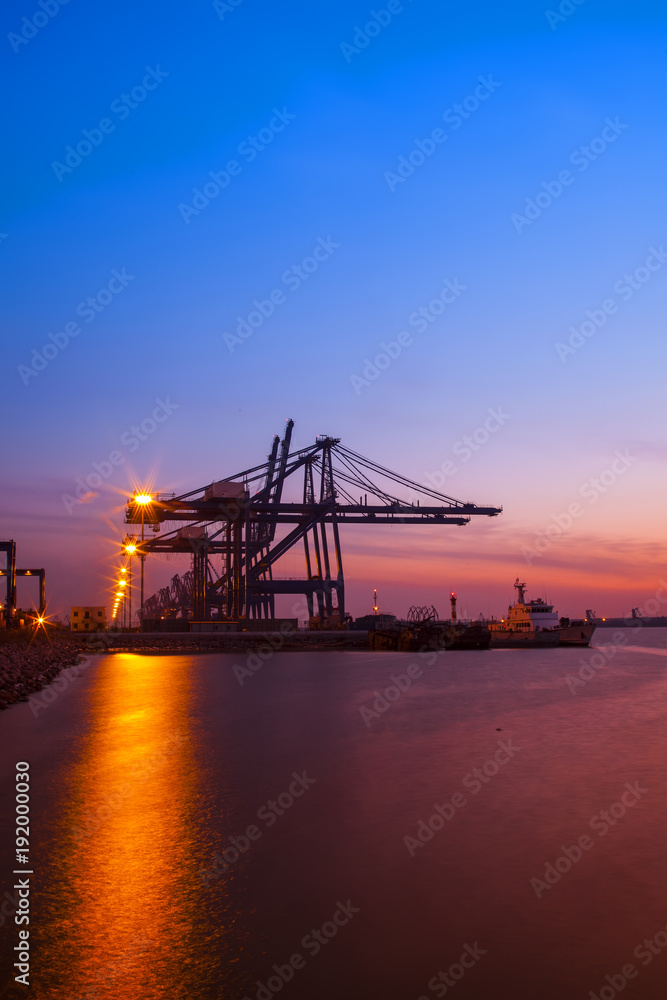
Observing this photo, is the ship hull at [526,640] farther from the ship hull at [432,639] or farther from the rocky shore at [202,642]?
the rocky shore at [202,642]

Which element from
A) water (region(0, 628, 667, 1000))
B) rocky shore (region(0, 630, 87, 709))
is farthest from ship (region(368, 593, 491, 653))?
water (region(0, 628, 667, 1000))

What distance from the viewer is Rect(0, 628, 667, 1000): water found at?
20.9ft

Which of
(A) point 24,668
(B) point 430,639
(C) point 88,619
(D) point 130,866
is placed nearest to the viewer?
(D) point 130,866

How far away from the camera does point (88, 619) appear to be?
311 ft

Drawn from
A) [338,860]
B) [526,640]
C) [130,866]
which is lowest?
[338,860]

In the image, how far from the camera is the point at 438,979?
245 inches

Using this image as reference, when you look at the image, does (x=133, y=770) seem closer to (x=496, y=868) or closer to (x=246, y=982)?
(x=496, y=868)

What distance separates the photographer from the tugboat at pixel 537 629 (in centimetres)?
7625

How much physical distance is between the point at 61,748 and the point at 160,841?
8221 mm

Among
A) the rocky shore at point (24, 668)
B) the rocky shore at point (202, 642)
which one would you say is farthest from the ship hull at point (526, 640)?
the rocky shore at point (24, 668)

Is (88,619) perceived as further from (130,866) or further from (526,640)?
(130,866)

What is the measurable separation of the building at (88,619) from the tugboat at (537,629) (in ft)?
146

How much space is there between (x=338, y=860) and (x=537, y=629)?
233 ft

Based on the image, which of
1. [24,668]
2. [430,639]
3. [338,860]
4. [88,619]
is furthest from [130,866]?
[88,619]
